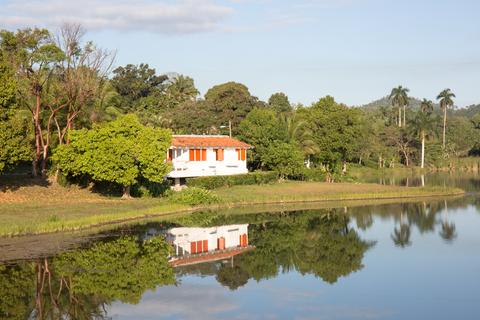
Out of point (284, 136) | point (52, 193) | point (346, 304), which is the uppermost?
point (284, 136)

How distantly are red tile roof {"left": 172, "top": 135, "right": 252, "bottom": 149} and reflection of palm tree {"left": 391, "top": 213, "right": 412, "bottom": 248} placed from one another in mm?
22999

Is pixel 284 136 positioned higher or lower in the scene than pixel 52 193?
higher

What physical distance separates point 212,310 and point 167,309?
5.37ft

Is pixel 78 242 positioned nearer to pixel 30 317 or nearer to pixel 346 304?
pixel 30 317

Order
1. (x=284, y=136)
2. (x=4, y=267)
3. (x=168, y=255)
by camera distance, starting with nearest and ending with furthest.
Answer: (x=4, y=267) → (x=168, y=255) → (x=284, y=136)

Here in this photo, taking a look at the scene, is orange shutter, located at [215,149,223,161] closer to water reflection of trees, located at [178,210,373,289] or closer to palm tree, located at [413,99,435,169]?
water reflection of trees, located at [178,210,373,289]

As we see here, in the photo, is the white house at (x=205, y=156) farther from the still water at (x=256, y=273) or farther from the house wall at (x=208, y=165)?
the still water at (x=256, y=273)

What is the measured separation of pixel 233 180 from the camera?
204 feet

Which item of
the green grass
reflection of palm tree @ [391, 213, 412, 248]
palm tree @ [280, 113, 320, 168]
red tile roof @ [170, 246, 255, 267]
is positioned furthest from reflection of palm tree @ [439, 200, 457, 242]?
palm tree @ [280, 113, 320, 168]

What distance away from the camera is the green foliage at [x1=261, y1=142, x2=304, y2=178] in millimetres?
69000

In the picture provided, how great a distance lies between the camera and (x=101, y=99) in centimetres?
5794

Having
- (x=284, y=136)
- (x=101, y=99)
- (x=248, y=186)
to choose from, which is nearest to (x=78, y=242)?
(x=101, y=99)

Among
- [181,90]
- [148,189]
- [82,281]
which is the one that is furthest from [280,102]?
[82,281]

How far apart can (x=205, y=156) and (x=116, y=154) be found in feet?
51.8
